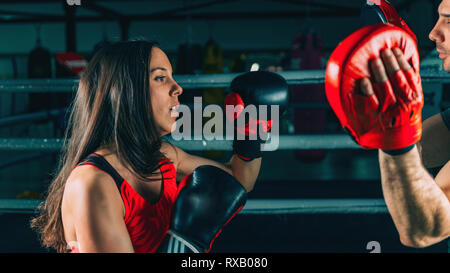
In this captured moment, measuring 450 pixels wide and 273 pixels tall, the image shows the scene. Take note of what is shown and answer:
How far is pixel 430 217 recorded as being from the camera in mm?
915

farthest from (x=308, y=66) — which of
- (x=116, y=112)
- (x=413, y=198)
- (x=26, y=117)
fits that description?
(x=413, y=198)

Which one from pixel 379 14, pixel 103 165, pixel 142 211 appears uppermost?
pixel 379 14

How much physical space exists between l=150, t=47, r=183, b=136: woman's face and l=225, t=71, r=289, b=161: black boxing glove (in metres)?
0.23

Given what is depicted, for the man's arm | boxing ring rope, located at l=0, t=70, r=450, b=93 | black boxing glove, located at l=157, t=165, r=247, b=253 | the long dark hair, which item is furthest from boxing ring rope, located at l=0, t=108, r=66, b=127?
the man's arm

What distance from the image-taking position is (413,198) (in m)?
0.88

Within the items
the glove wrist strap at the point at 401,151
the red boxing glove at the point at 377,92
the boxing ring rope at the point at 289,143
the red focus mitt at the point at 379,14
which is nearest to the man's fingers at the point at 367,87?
the red boxing glove at the point at 377,92

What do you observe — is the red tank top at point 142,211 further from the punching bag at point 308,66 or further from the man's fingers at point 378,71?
the punching bag at point 308,66

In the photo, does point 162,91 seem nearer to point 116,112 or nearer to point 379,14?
point 116,112

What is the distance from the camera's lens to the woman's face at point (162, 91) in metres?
1.21

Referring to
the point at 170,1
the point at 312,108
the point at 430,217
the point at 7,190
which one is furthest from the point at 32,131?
the point at 430,217

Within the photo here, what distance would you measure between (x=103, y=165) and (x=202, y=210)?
1.00 feet

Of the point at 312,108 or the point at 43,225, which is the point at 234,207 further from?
the point at 312,108

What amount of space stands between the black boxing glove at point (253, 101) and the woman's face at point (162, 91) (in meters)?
0.23

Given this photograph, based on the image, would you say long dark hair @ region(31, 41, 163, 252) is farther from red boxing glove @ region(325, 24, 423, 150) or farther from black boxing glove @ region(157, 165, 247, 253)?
red boxing glove @ region(325, 24, 423, 150)
